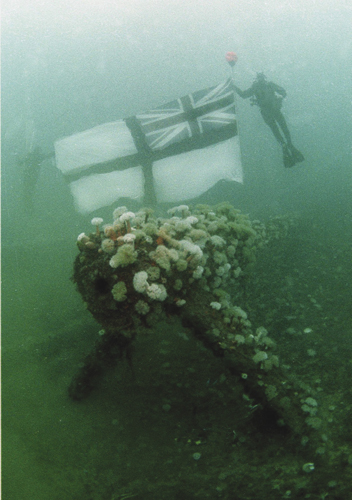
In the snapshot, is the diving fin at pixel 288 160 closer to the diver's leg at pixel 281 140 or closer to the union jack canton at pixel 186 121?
the diver's leg at pixel 281 140

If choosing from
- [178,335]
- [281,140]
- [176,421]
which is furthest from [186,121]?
[176,421]

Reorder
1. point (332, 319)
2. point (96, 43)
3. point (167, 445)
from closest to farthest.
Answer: point (167, 445), point (332, 319), point (96, 43)

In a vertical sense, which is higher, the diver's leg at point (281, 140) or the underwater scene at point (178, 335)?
the diver's leg at point (281, 140)

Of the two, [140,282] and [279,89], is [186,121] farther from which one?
[140,282]

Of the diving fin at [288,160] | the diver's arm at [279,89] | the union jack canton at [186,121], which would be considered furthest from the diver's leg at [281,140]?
the union jack canton at [186,121]

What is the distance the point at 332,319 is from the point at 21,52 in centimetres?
5661

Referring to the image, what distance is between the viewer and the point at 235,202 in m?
15.0

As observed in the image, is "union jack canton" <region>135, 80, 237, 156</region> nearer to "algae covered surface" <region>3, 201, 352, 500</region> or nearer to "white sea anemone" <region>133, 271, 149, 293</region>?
"algae covered surface" <region>3, 201, 352, 500</region>

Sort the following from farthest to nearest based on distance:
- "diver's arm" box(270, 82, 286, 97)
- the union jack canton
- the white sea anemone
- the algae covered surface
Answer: "diver's arm" box(270, 82, 286, 97) → the union jack canton → the white sea anemone → the algae covered surface

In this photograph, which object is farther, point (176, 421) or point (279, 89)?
point (279, 89)

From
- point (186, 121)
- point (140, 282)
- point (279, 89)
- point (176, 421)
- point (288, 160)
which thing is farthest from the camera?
point (279, 89)

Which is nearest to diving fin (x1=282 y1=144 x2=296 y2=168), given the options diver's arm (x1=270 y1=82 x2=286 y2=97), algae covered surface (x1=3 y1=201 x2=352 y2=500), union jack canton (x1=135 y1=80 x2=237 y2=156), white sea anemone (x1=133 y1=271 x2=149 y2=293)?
diver's arm (x1=270 y1=82 x2=286 y2=97)

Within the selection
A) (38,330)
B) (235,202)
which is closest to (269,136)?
(235,202)

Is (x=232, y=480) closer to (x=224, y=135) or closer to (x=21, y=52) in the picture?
(x=224, y=135)
